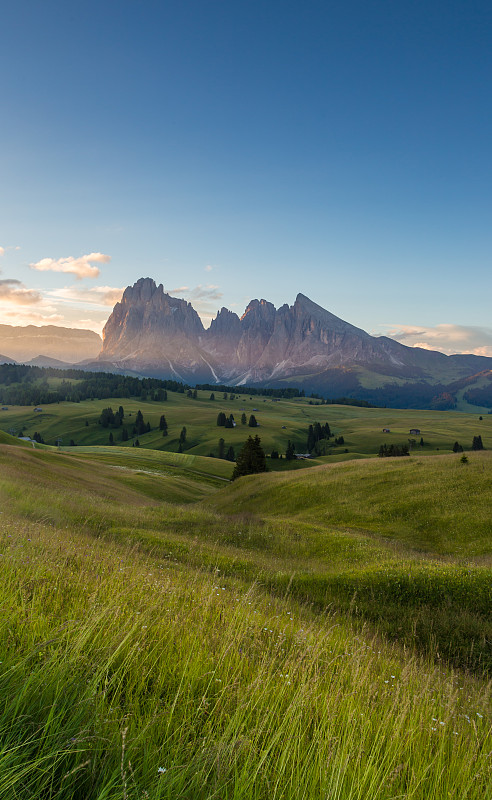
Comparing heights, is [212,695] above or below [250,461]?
above

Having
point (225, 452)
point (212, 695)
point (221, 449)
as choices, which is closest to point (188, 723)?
point (212, 695)

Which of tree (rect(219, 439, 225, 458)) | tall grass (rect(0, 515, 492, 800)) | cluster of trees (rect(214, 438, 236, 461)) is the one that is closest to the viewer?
tall grass (rect(0, 515, 492, 800))

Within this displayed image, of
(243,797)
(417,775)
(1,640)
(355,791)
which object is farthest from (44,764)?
(417,775)

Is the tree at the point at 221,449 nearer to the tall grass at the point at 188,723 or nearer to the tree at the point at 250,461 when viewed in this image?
the tree at the point at 250,461

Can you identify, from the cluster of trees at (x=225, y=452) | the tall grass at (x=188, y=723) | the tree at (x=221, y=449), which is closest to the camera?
the tall grass at (x=188, y=723)

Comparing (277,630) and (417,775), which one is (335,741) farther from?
(277,630)

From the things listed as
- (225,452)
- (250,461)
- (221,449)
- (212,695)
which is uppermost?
(212,695)

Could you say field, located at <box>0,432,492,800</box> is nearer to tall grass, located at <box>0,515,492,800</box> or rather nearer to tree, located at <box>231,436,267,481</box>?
tall grass, located at <box>0,515,492,800</box>

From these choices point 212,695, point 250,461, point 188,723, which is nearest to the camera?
point 188,723

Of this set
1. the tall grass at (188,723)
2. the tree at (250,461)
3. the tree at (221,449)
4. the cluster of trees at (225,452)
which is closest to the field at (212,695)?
the tall grass at (188,723)

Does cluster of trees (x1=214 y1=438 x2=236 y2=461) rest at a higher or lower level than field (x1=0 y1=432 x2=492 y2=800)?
lower

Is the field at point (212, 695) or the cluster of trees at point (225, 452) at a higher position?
the field at point (212, 695)

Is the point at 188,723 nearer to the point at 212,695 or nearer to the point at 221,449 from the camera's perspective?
the point at 212,695

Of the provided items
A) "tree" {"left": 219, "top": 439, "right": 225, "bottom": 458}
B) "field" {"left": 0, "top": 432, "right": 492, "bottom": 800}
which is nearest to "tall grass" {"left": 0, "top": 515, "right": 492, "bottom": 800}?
"field" {"left": 0, "top": 432, "right": 492, "bottom": 800}
